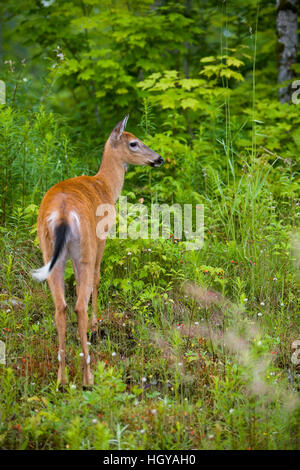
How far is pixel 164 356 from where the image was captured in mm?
3496

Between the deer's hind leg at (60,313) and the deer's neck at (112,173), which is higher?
the deer's neck at (112,173)

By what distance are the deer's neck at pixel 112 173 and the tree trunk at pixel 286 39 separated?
3865 millimetres

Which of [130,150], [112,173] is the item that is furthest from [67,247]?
[130,150]

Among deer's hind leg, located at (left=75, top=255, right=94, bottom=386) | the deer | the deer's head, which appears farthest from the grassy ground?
the deer's head

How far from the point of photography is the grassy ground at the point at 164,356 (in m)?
2.64

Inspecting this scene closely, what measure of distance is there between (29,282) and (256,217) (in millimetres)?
2281

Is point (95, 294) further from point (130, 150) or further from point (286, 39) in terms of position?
point (286, 39)

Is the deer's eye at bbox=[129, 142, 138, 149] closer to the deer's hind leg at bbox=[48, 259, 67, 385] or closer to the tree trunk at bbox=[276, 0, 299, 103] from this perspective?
the deer's hind leg at bbox=[48, 259, 67, 385]

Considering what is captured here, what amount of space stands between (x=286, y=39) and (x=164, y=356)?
19.3ft

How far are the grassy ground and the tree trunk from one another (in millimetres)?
3507

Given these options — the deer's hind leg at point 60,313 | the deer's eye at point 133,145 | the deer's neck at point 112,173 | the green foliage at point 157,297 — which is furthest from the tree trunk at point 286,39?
the deer's hind leg at point 60,313

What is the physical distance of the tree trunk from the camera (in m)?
7.25

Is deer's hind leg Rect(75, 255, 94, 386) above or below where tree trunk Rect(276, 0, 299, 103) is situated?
below

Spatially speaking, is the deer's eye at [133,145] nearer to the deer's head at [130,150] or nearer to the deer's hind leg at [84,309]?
the deer's head at [130,150]
